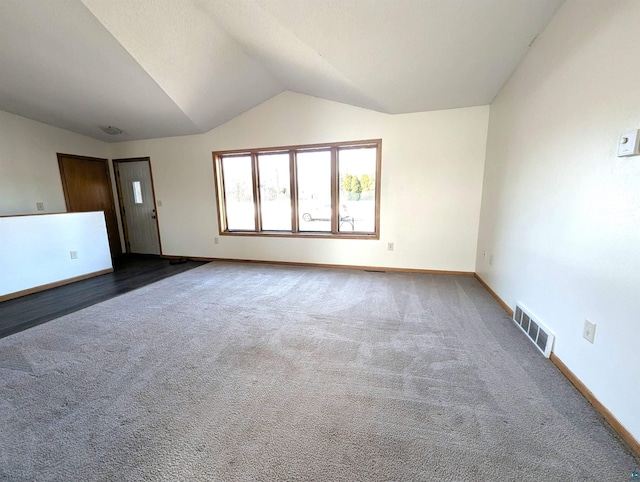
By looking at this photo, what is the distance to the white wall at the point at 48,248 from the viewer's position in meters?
3.21

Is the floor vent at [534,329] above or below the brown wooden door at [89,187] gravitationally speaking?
below

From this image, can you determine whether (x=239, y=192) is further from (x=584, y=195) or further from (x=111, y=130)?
(x=584, y=195)

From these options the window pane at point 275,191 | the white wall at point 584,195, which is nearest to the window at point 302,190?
the window pane at point 275,191

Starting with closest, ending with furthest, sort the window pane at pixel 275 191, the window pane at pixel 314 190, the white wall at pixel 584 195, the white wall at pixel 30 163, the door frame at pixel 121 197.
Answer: the white wall at pixel 584 195, the white wall at pixel 30 163, the window pane at pixel 314 190, the window pane at pixel 275 191, the door frame at pixel 121 197

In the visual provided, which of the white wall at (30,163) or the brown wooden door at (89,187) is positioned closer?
the white wall at (30,163)

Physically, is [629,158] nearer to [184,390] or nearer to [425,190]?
[425,190]

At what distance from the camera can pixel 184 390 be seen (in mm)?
1623

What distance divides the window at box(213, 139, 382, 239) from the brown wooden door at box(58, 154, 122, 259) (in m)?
2.58

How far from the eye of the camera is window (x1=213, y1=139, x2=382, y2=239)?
3971mm

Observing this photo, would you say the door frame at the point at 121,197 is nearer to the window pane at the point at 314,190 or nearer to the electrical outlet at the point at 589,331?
the window pane at the point at 314,190

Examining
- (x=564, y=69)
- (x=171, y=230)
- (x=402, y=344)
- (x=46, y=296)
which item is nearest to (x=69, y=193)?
(x=171, y=230)

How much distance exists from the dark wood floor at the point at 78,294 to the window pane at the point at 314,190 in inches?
89.4

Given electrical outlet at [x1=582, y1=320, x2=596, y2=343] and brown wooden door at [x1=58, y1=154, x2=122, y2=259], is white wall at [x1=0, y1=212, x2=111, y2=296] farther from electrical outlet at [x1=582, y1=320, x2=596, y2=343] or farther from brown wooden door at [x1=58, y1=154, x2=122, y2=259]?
electrical outlet at [x1=582, y1=320, x2=596, y2=343]

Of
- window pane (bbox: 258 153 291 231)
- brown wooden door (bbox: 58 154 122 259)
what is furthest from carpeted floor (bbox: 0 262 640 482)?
brown wooden door (bbox: 58 154 122 259)
